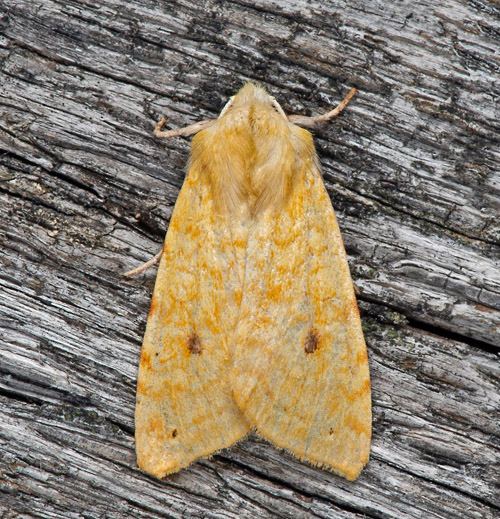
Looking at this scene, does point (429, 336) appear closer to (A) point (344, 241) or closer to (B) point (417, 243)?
(B) point (417, 243)

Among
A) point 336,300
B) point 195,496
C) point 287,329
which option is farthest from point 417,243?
point 195,496

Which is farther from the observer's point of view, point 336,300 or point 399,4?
point 399,4

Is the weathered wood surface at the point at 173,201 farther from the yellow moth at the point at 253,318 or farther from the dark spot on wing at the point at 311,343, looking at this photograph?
the dark spot on wing at the point at 311,343

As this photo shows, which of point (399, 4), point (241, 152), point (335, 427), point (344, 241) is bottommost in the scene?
point (335, 427)

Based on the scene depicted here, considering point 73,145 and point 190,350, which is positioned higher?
point 73,145

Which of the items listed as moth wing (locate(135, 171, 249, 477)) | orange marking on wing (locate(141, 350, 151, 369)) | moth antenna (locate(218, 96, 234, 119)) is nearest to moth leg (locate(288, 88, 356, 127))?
moth antenna (locate(218, 96, 234, 119))

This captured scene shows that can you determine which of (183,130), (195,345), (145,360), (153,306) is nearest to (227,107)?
(183,130)

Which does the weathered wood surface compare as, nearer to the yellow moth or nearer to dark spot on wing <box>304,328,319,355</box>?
the yellow moth
